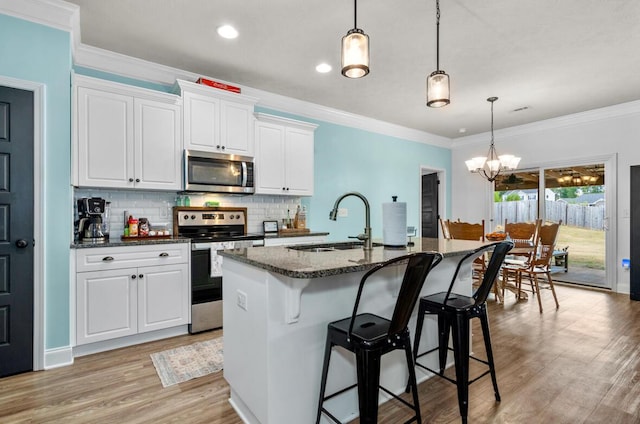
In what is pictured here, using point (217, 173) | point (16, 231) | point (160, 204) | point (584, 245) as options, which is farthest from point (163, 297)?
point (584, 245)

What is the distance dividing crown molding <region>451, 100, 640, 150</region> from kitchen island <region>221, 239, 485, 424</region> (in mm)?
4803

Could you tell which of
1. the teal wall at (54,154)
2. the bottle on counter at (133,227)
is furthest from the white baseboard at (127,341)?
the bottle on counter at (133,227)

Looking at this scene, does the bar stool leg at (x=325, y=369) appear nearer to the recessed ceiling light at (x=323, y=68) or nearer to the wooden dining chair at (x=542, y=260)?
the recessed ceiling light at (x=323, y=68)

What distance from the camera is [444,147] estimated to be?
22.7ft

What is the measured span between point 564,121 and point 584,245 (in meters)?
2.04

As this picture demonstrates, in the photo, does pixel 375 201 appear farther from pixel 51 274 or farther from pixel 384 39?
pixel 51 274

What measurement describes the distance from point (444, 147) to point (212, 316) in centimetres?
563

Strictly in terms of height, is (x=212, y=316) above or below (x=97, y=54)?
below

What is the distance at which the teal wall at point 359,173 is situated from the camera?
4.97 metres

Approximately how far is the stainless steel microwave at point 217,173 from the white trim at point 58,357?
1.67m

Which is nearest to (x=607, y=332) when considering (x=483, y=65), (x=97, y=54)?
(x=483, y=65)

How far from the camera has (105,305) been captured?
2822 mm

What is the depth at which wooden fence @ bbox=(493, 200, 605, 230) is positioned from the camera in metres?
5.25

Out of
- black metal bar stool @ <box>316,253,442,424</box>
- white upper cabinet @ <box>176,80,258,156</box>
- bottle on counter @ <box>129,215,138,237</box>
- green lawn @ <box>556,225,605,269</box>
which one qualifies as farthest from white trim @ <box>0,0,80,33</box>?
green lawn @ <box>556,225,605,269</box>
